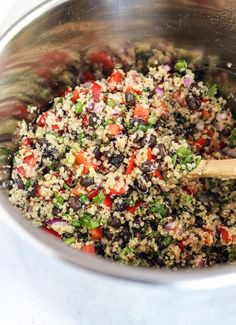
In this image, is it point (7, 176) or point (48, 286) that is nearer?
point (48, 286)

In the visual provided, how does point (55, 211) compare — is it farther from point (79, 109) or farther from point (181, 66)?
point (181, 66)

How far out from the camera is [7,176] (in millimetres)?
1272

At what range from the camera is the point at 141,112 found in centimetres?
131

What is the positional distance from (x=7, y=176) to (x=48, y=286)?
0.86ft

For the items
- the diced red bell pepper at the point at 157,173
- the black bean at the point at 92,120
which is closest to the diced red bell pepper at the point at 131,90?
the black bean at the point at 92,120

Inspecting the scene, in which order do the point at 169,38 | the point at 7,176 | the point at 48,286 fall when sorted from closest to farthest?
the point at 48,286 → the point at 7,176 → the point at 169,38

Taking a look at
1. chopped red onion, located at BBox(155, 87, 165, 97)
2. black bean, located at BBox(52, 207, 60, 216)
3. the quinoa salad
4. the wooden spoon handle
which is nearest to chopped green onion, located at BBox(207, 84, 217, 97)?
the quinoa salad

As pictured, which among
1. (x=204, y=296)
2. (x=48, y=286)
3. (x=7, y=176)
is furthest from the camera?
(x=7, y=176)

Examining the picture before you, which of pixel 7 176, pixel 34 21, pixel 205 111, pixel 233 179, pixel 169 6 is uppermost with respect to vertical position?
pixel 34 21

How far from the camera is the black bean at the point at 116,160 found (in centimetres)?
124

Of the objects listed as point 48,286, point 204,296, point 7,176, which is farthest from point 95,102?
point 204,296

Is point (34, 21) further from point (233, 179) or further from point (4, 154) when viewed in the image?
point (233, 179)

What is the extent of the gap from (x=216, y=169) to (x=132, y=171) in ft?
0.58

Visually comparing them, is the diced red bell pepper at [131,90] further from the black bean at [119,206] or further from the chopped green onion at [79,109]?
the black bean at [119,206]
